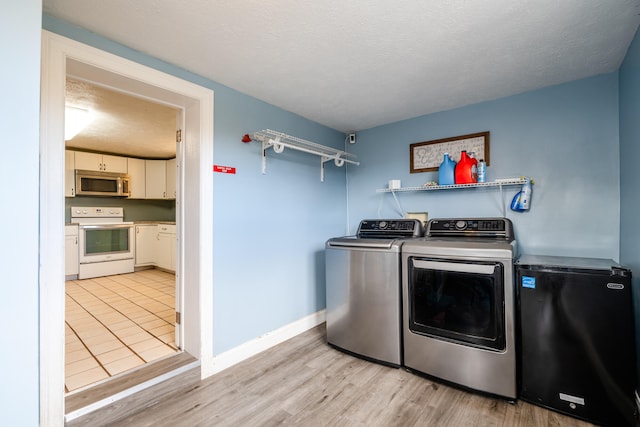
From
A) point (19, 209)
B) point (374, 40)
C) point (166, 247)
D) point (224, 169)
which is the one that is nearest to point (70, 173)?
point (166, 247)

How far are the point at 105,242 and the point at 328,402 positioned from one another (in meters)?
4.85

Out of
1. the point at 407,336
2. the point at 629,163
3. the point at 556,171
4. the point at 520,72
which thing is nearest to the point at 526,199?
the point at 556,171

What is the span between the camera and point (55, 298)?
1.40m

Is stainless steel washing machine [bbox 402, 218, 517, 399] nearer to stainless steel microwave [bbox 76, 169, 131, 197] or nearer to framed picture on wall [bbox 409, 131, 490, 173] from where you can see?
framed picture on wall [bbox 409, 131, 490, 173]

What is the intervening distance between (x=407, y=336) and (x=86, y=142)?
199 inches

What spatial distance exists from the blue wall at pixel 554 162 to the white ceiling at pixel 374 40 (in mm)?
159

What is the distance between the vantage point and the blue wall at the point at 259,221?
2.11m

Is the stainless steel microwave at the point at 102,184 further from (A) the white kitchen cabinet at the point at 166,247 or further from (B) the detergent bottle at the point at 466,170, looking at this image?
(B) the detergent bottle at the point at 466,170

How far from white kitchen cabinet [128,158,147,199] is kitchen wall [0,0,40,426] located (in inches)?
199

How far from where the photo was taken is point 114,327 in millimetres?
2637

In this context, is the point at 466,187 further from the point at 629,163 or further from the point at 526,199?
the point at 629,163

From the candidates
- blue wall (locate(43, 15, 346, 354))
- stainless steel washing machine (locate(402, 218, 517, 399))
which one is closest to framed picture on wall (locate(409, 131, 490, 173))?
stainless steel washing machine (locate(402, 218, 517, 399))

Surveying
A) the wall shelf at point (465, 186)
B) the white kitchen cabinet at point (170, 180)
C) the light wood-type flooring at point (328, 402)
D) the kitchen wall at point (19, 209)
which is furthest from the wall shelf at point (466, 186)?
the white kitchen cabinet at point (170, 180)

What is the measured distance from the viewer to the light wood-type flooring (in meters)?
1.59
